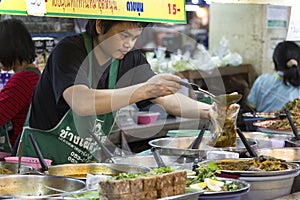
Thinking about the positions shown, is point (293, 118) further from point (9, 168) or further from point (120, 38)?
point (9, 168)

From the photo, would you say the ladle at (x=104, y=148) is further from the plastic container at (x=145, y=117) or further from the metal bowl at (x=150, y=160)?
the plastic container at (x=145, y=117)

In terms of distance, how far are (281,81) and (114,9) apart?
161 inches

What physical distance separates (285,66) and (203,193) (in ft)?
15.3

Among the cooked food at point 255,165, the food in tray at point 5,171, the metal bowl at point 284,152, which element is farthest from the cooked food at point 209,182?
the food in tray at point 5,171

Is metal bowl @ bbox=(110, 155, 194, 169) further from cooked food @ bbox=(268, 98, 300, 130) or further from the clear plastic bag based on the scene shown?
cooked food @ bbox=(268, 98, 300, 130)

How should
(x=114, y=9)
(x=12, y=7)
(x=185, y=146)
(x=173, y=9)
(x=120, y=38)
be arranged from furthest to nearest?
(x=185, y=146) < (x=173, y=9) < (x=120, y=38) < (x=114, y=9) < (x=12, y=7)

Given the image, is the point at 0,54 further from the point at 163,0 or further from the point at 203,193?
the point at 203,193

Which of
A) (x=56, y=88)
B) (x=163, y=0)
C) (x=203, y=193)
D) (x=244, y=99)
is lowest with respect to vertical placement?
(x=244, y=99)

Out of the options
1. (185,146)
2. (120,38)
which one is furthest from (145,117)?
(120,38)

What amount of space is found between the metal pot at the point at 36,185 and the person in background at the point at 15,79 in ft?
5.11

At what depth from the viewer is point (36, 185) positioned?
2822mm

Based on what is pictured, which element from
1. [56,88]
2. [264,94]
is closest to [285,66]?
[264,94]

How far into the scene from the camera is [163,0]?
371 centimetres

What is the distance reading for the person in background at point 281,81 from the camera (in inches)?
274
